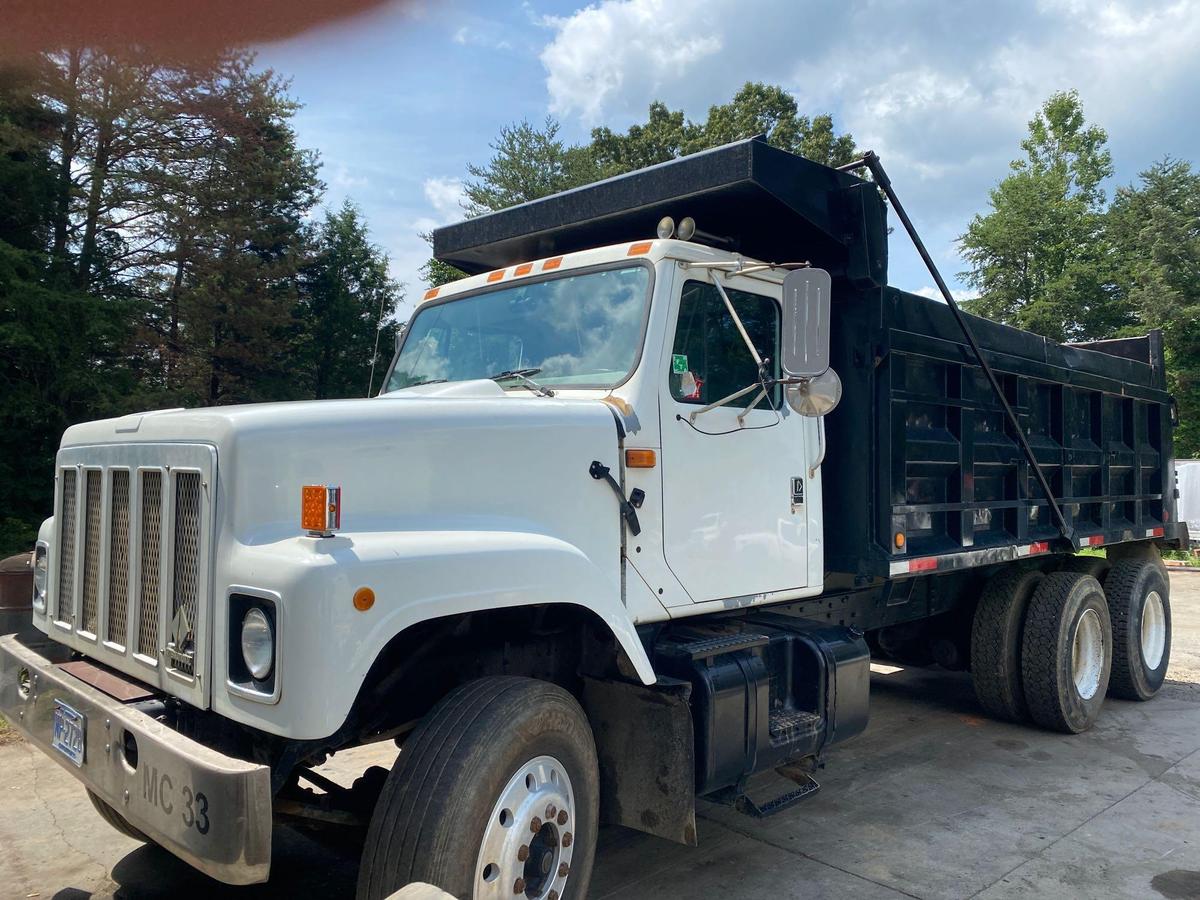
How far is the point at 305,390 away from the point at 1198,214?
107 feet

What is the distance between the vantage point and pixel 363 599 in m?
2.47

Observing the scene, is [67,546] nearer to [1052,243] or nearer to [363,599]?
[363,599]

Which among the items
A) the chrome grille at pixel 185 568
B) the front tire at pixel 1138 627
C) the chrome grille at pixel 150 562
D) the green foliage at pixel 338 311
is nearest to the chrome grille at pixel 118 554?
Answer: the chrome grille at pixel 150 562

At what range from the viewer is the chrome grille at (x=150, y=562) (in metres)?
2.92

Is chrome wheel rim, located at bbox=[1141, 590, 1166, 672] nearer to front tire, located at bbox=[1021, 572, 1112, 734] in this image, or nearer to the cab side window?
front tire, located at bbox=[1021, 572, 1112, 734]

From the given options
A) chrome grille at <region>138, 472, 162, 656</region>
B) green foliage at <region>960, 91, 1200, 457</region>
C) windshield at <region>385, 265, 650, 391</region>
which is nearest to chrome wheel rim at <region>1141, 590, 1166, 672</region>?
windshield at <region>385, 265, 650, 391</region>

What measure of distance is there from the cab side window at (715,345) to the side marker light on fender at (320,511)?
1.60 m

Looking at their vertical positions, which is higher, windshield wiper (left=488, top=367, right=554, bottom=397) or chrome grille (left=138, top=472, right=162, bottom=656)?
windshield wiper (left=488, top=367, right=554, bottom=397)

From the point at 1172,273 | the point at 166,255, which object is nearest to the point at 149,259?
the point at 166,255

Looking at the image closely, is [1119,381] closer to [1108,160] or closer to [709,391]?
[709,391]

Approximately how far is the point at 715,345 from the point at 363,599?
6.74 ft

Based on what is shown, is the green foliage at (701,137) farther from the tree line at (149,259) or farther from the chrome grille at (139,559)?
the chrome grille at (139,559)

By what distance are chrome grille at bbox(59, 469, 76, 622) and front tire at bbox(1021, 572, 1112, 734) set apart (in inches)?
226

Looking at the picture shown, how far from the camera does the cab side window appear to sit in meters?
3.77
